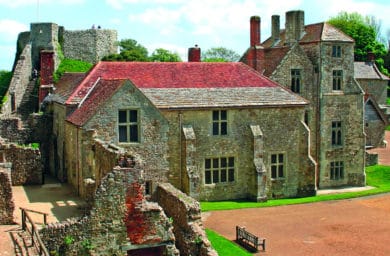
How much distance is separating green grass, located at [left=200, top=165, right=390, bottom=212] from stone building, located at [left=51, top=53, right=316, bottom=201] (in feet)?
2.51

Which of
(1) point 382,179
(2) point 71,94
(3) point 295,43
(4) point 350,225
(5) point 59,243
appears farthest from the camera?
(1) point 382,179

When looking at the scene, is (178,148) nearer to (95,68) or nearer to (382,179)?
(95,68)

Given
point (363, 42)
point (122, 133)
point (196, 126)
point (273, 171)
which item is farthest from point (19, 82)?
point (363, 42)

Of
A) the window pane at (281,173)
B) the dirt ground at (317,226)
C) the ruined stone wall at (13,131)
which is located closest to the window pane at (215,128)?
the dirt ground at (317,226)

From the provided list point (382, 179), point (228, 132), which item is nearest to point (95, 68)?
point (228, 132)

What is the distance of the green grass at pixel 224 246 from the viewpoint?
24.2 m

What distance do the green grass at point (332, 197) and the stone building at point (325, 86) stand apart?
2.05m

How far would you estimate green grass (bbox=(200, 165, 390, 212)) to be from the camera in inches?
1287

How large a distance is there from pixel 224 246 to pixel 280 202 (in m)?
10.3

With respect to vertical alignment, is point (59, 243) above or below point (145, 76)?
below

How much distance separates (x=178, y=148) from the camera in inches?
1282

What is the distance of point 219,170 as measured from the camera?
34.2 meters

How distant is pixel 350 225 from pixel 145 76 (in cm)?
1474

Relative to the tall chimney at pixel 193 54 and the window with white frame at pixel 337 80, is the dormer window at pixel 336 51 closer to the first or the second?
the window with white frame at pixel 337 80
